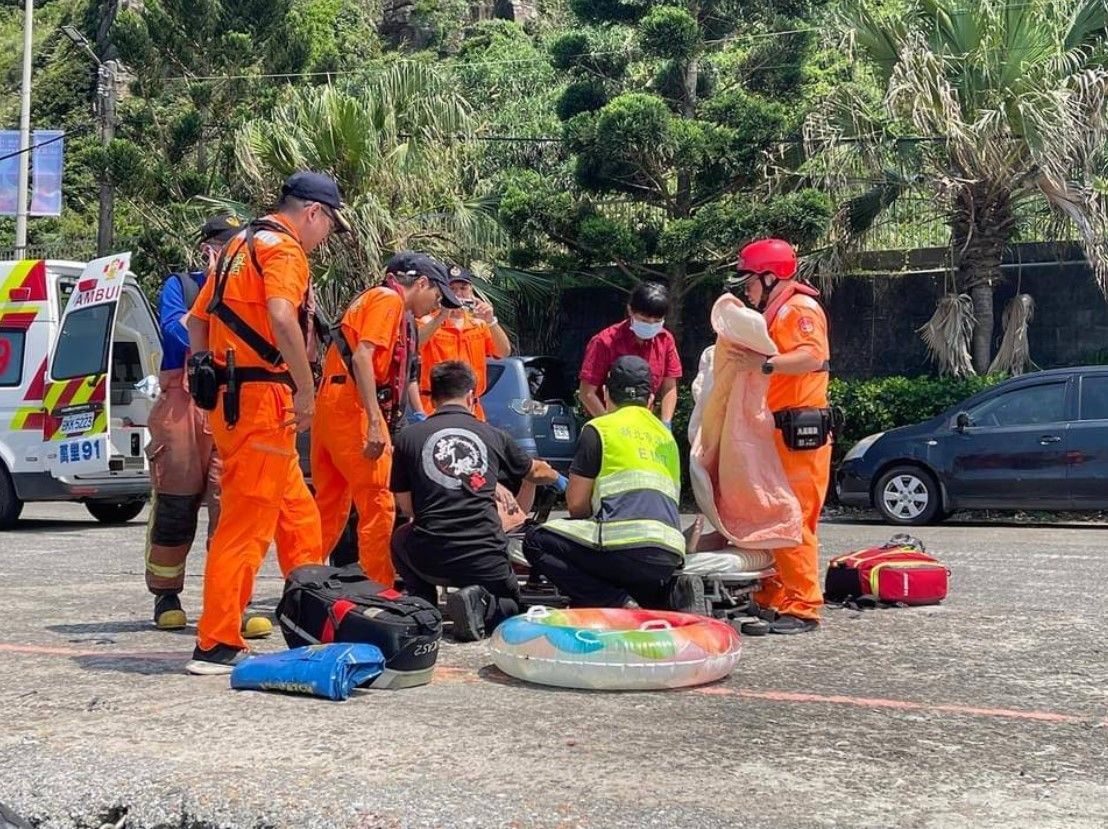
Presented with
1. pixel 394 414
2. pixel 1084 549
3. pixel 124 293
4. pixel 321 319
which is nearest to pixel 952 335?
pixel 1084 549

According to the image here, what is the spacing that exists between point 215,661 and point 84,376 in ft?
25.9

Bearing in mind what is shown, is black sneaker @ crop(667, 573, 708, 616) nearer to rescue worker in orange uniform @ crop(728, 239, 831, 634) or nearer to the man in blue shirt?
rescue worker in orange uniform @ crop(728, 239, 831, 634)

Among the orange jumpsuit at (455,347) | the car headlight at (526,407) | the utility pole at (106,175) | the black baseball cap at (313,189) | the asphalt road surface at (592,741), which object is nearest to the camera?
the asphalt road surface at (592,741)

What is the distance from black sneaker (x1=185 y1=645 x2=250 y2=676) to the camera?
17.8 feet

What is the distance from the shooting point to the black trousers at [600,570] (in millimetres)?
6039

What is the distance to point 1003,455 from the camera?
13.5 meters

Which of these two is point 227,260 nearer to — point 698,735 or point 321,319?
point 321,319

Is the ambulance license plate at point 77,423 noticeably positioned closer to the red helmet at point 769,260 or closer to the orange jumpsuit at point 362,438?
the orange jumpsuit at point 362,438

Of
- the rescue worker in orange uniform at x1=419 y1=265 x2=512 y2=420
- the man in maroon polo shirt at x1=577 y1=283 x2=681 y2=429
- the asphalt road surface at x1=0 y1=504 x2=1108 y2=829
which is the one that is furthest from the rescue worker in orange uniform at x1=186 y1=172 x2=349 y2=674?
the man in maroon polo shirt at x1=577 y1=283 x2=681 y2=429

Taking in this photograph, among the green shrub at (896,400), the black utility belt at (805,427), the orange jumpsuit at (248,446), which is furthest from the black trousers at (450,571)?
the green shrub at (896,400)

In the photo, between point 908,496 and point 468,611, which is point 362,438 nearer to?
point 468,611

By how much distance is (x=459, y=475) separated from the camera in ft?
20.5

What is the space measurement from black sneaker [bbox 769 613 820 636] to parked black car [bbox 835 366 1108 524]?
7608 millimetres

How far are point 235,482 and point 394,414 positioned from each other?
1691mm
